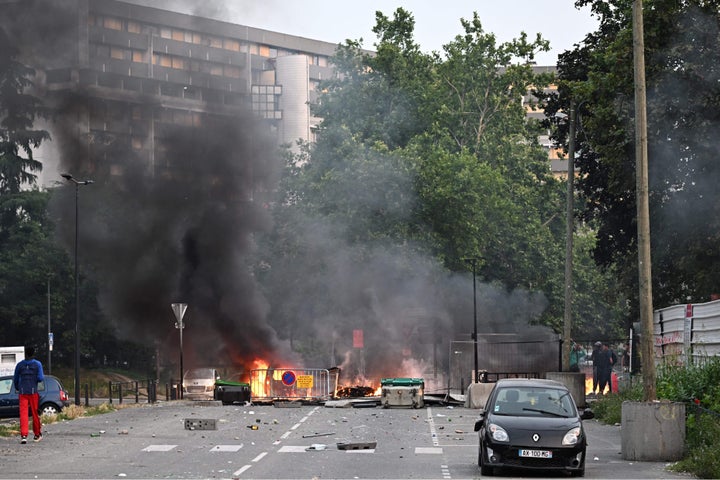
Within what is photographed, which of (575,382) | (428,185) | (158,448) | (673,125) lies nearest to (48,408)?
(158,448)

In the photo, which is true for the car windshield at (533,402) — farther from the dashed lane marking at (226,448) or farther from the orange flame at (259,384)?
the orange flame at (259,384)

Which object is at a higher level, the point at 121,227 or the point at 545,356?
the point at 121,227

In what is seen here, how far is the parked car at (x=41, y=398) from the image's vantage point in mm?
35875

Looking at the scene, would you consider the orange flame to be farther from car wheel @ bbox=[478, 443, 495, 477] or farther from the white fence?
car wheel @ bbox=[478, 443, 495, 477]

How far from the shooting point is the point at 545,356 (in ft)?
174

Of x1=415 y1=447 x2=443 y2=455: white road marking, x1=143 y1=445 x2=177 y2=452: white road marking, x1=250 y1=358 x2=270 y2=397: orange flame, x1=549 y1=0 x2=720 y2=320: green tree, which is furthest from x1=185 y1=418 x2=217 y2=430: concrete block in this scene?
x1=250 y1=358 x2=270 y2=397: orange flame

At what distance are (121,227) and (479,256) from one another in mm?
19431

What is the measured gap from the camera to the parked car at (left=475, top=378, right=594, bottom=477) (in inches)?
706

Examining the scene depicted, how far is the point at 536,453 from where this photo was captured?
58.7 ft

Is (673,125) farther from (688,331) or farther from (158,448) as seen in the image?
(158,448)

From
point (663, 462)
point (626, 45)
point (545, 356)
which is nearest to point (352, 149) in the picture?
point (545, 356)

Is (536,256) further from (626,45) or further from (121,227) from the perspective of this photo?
(626,45)

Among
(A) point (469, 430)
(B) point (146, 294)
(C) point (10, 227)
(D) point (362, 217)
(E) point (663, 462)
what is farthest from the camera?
(C) point (10, 227)

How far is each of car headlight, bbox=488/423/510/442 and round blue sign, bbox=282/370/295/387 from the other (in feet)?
87.2
